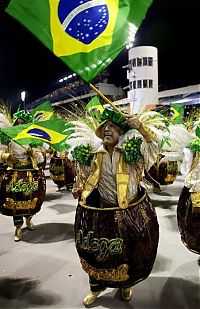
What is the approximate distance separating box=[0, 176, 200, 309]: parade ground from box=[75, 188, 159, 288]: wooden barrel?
391 mm

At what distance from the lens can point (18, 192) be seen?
373 centimetres

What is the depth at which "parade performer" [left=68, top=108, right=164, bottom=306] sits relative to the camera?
217cm

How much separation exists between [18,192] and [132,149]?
2024 mm

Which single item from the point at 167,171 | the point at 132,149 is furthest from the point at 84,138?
the point at 167,171

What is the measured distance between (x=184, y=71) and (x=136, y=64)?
2671mm

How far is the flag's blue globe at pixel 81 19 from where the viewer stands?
6.04ft

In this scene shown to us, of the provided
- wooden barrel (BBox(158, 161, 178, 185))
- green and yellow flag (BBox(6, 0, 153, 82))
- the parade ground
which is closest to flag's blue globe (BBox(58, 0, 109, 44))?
green and yellow flag (BBox(6, 0, 153, 82))

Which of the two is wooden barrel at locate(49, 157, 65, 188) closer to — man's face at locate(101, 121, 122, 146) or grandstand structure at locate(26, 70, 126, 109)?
man's face at locate(101, 121, 122, 146)

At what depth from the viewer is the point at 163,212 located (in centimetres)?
498

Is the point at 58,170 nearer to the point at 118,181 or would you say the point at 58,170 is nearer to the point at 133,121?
the point at 118,181

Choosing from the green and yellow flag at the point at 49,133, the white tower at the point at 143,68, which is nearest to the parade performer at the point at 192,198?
the green and yellow flag at the point at 49,133

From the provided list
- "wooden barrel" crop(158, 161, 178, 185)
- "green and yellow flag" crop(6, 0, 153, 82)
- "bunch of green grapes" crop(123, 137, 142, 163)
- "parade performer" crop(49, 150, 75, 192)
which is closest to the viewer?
"green and yellow flag" crop(6, 0, 153, 82)

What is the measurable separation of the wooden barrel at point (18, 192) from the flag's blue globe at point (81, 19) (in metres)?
2.32

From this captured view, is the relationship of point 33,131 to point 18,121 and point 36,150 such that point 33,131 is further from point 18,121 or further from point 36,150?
point 36,150
